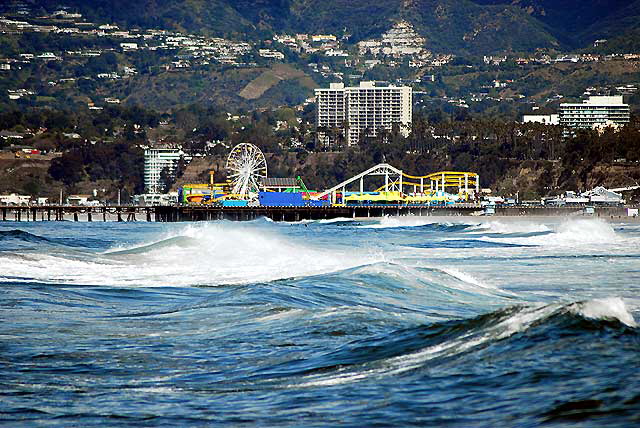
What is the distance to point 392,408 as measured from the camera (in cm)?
1159

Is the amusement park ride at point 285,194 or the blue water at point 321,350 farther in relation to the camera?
the amusement park ride at point 285,194

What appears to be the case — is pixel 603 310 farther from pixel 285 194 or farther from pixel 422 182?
pixel 422 182

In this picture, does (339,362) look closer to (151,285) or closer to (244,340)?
(244,340)

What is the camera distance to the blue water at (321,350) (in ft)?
38.0

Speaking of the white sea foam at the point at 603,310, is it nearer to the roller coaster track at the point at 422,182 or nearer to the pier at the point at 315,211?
the pier at the point at 315,211

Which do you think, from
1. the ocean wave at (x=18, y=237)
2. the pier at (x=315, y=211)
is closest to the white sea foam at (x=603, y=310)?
the ocean wave at (x=18, y=237)

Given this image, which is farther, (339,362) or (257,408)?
(339,362)

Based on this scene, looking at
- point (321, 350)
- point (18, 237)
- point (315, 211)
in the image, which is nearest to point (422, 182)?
point (315, 211)

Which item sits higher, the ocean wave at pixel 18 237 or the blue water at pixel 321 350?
the blue water at pixel 321 350

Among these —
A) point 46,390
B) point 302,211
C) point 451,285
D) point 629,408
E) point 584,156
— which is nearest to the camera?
point 629,408

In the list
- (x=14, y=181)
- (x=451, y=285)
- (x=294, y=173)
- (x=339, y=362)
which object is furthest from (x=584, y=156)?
(x=339, y=362)

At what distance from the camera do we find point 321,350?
15359mm

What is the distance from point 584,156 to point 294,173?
53.2m

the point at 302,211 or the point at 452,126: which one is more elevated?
the point at 452,126
